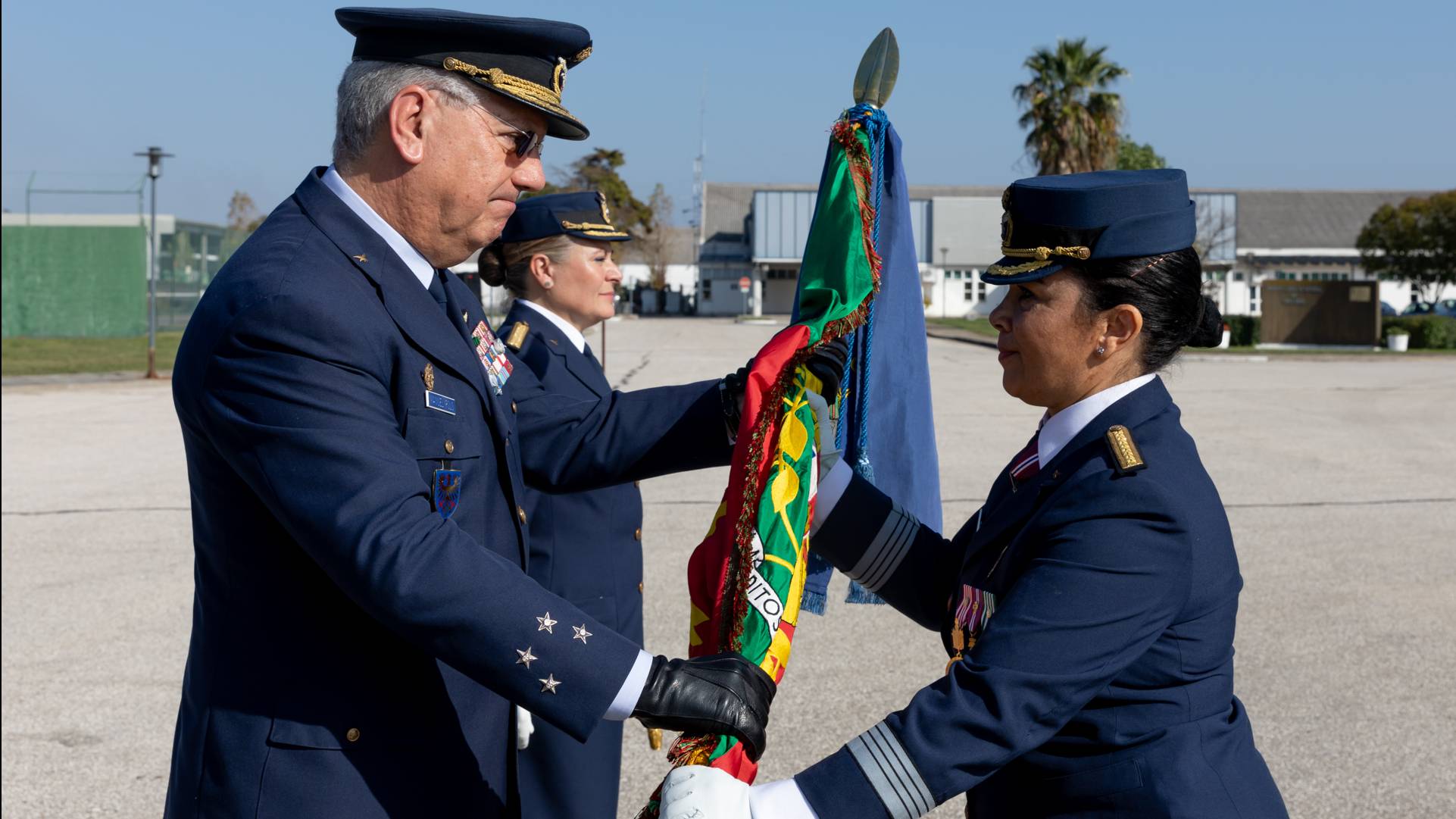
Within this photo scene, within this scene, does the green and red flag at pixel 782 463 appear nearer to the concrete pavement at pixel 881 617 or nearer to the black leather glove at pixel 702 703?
the black leather glove at pixel 702 703

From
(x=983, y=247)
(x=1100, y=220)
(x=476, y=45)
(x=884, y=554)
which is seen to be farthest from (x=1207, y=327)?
(x=983, y=247)

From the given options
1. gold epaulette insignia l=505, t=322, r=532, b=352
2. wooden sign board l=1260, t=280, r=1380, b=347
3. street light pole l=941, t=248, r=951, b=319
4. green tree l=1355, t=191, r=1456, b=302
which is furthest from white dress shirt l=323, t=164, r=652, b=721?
street light pole l=941, t=248, r=951, b=319

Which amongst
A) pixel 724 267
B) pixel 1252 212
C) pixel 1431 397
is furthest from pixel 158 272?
pixel 1252 212

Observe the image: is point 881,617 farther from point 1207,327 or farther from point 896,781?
point 896,781

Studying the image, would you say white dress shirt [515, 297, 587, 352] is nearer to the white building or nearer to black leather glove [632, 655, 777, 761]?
black leather glove [632, 655, 777, 761]

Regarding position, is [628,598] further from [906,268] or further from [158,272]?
[158,272]

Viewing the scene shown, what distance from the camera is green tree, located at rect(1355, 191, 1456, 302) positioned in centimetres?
4572

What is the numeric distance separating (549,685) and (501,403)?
786mm

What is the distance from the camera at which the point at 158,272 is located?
3284cm

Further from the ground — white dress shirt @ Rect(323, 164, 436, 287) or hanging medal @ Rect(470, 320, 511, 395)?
white dress shirt @ Rect(323, 164, 436, 287)

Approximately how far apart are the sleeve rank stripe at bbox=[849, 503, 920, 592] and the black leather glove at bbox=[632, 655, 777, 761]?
69 centimetres

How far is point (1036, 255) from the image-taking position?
2.22 m

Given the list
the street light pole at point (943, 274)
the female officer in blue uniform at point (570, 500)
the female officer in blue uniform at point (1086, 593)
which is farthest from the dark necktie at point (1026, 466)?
the street light pole at point (943, 274)

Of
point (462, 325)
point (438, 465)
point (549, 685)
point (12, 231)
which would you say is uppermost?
point (12, 231)
